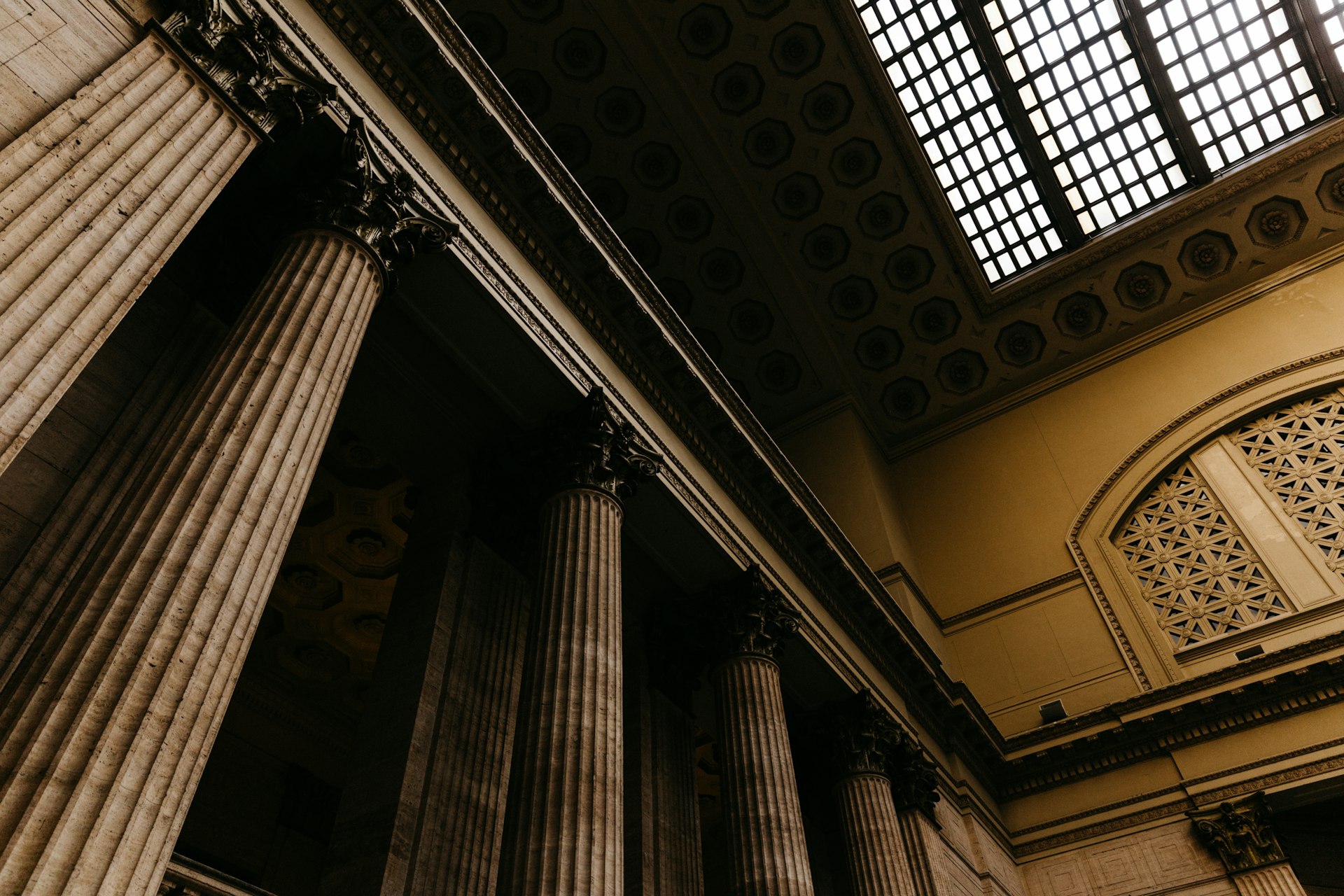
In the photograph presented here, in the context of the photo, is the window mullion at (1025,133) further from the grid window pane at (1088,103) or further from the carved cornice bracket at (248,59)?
the carved cornice bracket at (248,59)

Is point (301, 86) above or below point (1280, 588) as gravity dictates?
below

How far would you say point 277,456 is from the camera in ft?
13.4

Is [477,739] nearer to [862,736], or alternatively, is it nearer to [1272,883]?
[862,736]

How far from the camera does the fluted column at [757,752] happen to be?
711 cm

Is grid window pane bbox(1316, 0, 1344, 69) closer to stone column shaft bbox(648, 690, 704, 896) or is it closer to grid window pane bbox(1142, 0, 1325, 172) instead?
grid window pane bbox(1142, 0, 1325, 172)

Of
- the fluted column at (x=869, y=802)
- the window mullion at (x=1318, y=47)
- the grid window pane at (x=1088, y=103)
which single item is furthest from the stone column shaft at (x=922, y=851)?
the window mullion at (x=1318, y=47)

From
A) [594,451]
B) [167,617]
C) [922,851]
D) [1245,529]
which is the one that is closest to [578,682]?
[594,451]

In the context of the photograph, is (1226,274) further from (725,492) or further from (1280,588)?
(725,492)

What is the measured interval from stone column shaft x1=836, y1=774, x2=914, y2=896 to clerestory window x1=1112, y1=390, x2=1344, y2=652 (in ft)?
19.4

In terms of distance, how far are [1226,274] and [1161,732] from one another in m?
7.75

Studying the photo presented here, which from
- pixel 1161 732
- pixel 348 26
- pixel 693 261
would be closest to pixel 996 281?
pixel 693 261

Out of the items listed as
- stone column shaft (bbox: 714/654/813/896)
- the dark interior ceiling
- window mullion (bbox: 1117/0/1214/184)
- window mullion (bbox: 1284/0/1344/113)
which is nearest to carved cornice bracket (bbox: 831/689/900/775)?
stone column shaft (bbox: 714/654/813/896)

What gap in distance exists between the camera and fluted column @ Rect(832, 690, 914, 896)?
891 cm

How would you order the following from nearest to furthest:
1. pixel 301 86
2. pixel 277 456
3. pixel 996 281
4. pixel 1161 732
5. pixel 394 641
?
pixel 277 456 → pixel 301 86 → pixel 394 641 → pixel 1161 732 → pixel 996 281
